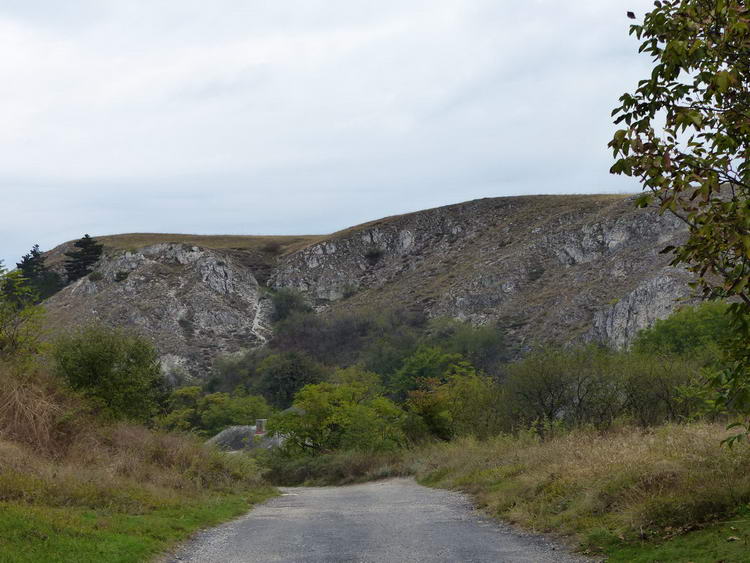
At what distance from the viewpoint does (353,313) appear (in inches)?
4259

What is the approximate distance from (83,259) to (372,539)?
122 m

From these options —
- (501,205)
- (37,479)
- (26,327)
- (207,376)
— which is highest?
(501,205)

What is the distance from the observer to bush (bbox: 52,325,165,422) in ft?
87.7

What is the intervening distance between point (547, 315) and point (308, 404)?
47665mm

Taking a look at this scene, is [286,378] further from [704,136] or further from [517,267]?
[704,136]

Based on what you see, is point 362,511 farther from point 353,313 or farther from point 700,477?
point 353,313

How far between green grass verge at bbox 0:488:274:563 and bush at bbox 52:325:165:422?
1273 cm

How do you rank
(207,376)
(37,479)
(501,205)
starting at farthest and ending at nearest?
(501,205) < (207,376) < (37,479)

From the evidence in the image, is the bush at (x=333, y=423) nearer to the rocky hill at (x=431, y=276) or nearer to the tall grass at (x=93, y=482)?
the tall grass at (x=93, y=482)

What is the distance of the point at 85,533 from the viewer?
36.8ft

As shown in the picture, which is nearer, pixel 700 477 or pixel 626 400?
pixel 700 477

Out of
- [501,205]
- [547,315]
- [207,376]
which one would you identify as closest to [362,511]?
[547,315]

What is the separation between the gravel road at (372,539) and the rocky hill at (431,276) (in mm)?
66388

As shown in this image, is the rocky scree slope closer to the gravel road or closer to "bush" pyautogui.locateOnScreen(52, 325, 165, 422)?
"bush" pyautogui.locateOnScreen(52, 325, 165, 422)
